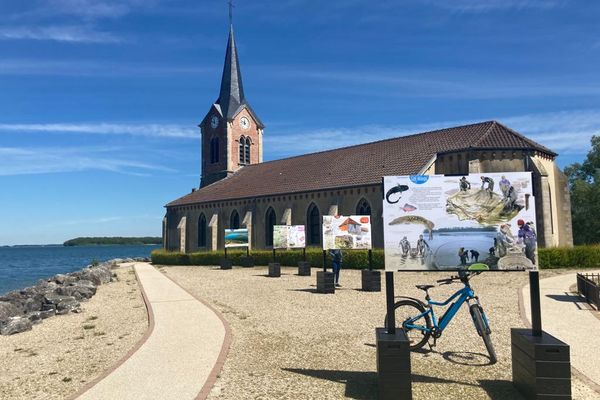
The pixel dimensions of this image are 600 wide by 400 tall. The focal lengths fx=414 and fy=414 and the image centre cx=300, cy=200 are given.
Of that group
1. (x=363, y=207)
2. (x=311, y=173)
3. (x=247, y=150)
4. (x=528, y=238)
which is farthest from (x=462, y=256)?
(x=247, y=150)

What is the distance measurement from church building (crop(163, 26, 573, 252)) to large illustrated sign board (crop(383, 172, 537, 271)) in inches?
410

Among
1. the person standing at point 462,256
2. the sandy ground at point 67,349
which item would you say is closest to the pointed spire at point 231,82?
the sandy ground at point 67,349

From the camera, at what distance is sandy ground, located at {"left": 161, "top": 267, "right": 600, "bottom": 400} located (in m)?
5.94

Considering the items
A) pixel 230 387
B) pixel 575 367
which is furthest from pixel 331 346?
pixel 575 367

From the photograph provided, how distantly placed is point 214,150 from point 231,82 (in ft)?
26.8

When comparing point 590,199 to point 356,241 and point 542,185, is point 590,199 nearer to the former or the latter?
point 542,185

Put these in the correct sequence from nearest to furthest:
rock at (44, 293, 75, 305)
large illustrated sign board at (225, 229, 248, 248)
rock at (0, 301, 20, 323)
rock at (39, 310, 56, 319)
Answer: rock at (39, 310, 56, 319)
rock at (0, 301, 20, 323)
rock at (44, 293, 75, 305)
large illustrated sign board at (225, 229, 248, 248)

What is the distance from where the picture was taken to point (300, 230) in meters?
25.1

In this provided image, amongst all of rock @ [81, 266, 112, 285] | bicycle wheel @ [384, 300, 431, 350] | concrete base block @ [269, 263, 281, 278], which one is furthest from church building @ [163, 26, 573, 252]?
rock @ [81, 266, 112, 285]

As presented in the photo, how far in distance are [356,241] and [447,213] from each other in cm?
1277

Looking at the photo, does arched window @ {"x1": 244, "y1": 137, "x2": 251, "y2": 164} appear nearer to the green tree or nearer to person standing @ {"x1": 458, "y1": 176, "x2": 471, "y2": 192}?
the green tree

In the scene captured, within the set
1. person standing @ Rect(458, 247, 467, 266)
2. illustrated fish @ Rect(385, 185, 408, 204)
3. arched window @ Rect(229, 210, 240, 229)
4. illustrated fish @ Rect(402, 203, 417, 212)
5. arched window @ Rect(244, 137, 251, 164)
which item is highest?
arched window @ Rect(244, 137, 251, 164)

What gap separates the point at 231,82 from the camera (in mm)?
48125

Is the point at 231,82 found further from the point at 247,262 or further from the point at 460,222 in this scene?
the point at 460,222
